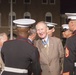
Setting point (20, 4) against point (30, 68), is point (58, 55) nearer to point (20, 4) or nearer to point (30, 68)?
point (30, 68)

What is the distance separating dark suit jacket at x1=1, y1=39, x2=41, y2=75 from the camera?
429cm

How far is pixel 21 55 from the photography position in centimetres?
431

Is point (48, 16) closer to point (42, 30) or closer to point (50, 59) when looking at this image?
point (50, 59)

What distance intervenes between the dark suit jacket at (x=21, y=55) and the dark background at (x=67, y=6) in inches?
1634

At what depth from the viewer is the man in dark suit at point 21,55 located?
4.29m

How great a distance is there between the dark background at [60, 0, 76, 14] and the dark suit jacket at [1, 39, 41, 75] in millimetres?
41509

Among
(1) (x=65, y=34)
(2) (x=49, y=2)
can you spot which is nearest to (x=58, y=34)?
(2) (x=49, y=2)

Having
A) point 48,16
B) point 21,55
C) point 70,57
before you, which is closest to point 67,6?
point 48,16

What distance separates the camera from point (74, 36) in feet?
15.5

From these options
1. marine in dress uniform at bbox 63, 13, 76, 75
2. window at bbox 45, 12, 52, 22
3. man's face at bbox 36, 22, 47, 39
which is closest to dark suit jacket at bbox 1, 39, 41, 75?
marine in dress uniform at bbox 63, 13, 76, 75

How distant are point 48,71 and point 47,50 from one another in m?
0.35

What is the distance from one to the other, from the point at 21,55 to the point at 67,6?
42.6 m

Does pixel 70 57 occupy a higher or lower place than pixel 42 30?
lower

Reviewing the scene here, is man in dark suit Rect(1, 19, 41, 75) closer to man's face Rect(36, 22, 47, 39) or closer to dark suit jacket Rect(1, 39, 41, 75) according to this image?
dark suit jacket Rect(1, 39, 41, 75)
